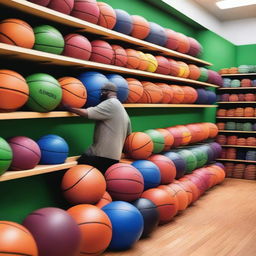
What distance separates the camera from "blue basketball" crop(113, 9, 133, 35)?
4648 mm

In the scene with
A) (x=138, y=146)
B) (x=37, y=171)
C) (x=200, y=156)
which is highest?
(x=138, y=146)

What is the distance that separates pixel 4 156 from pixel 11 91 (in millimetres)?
579

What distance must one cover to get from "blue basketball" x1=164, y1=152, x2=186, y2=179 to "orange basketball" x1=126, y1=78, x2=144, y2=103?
112 cm

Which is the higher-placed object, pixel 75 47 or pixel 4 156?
pixel 75 47

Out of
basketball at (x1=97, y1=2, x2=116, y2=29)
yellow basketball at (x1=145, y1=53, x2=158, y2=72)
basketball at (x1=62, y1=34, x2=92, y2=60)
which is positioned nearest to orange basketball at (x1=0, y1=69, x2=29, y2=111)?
basketball at (x1=62, y1=34, x2=92, y2=60)

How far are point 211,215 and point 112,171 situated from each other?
191cm

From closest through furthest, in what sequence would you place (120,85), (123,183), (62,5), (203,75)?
(62,5) → (123,183) → (120,85) → (203,75)

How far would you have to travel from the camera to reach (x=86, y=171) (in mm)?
3682

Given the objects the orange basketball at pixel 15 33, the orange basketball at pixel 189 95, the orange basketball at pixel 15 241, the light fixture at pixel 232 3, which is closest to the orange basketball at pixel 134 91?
the orange basketball at pixel 189 95

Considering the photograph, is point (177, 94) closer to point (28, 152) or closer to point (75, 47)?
point (75, 47)

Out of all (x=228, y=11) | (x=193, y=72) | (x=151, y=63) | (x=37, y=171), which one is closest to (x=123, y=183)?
(x=37, y=171)

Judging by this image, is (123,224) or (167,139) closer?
(123,224)

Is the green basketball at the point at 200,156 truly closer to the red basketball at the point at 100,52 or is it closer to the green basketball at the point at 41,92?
the red basketball at the point at 100,52

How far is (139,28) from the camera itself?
5.05 metres
